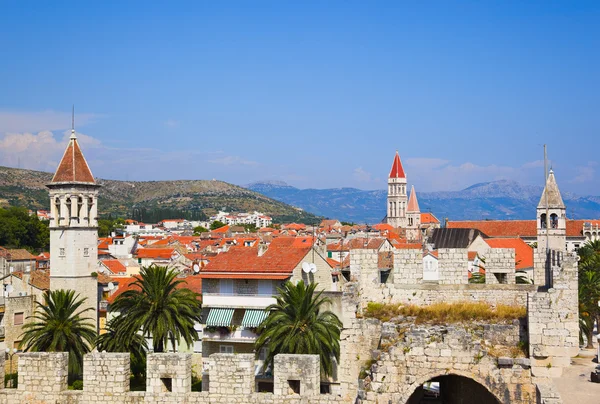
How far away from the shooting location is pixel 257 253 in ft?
143

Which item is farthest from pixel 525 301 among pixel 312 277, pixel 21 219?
pixel 21 219

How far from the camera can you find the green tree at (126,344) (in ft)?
110

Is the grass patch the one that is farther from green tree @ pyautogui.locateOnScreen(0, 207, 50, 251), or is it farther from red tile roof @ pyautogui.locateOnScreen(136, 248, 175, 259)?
green tree @ pyautogui.locateOnScreen(0, 207, 50, 251)

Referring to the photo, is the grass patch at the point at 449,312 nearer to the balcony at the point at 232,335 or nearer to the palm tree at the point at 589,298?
the palm tree at the point at 589,298

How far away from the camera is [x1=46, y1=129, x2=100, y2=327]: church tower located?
48.9 meters

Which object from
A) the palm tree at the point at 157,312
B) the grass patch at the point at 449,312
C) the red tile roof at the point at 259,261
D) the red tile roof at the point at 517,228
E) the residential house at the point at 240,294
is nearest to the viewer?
the grass patch at the point at 449,312

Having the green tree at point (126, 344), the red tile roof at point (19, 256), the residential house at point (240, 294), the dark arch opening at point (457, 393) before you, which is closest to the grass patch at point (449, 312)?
the dark arch opening at point (457, 393)

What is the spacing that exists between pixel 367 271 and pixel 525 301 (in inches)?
169

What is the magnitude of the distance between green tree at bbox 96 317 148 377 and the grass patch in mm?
15888

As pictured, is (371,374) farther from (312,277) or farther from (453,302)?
(312,277)

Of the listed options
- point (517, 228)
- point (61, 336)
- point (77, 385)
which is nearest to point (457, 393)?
point (77, 385)

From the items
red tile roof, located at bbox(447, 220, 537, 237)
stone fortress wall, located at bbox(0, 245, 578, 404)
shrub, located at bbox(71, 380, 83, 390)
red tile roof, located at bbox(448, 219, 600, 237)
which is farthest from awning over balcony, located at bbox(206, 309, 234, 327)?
red tile roof, located at bbox(448, 219, 600, 237)

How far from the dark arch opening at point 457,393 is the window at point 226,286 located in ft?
49.4

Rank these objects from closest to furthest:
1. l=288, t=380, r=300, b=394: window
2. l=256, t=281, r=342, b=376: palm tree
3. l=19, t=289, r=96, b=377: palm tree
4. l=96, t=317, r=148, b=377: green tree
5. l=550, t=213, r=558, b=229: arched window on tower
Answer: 1. l=288, t=380, r=300, b=394: window
2. l=256, t=281, r=342, b=376: palm tree
3. l=19, t=289, r=96, b=377: palm tree
4. l=96, t=317, r=148, b=377: green tree
5. l=550, t=213, r=558, b=229: arched window on tower
